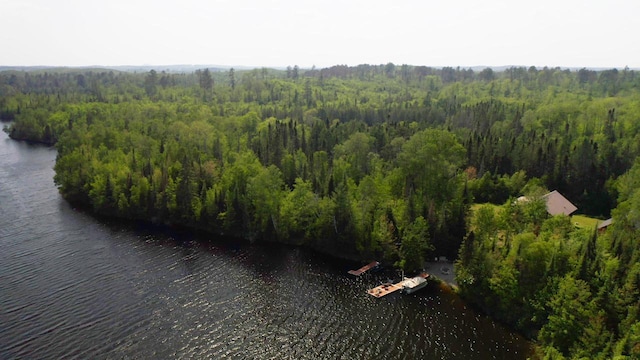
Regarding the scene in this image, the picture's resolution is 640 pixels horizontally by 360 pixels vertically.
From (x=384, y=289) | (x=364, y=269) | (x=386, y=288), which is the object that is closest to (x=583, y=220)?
(x=364, y=269)

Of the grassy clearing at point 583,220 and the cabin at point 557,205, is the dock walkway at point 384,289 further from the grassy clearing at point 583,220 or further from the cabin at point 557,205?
the grassy clearing at point 583,220

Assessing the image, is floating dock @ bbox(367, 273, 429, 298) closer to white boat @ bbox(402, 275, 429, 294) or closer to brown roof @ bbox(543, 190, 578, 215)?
white boat @ bbox(402, 275, 429, 294)

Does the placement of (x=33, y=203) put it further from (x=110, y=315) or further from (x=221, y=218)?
(x=110, y=315)

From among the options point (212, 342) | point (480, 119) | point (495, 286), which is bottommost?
point (212, 342)

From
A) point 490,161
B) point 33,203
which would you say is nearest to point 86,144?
point 33,203

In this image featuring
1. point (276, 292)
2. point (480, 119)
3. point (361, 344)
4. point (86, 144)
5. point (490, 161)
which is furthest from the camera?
point (480, 119)

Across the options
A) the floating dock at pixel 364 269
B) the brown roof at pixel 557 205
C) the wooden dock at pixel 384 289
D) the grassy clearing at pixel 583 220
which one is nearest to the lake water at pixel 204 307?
the wooden dock at pixel 384 289

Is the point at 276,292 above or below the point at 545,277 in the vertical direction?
below
